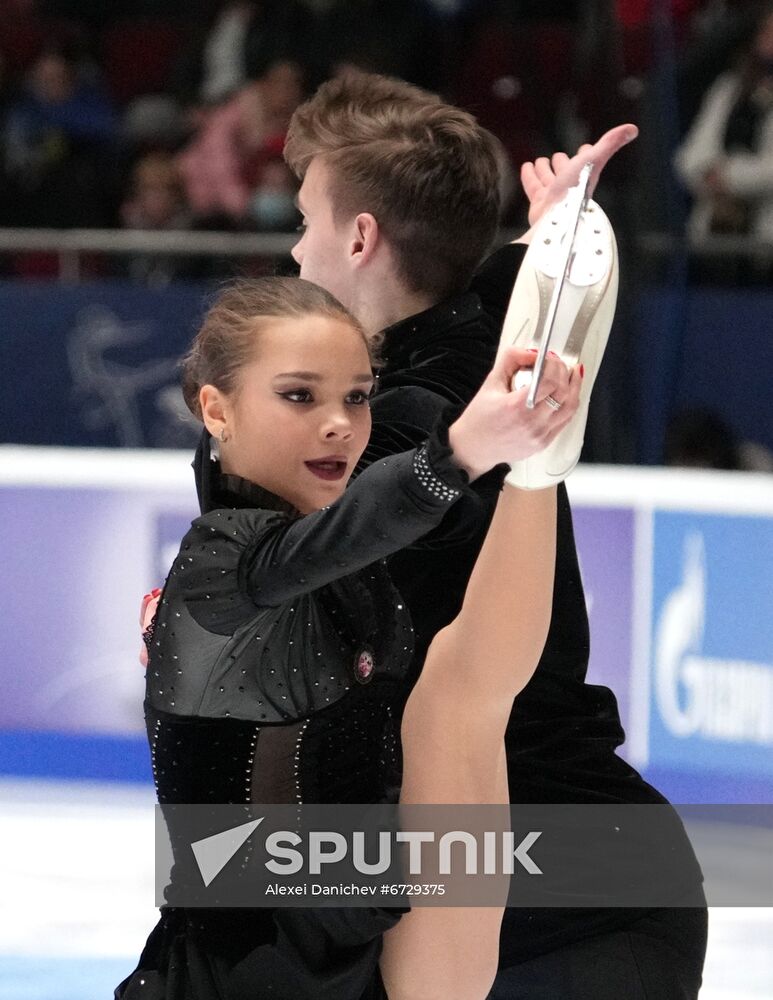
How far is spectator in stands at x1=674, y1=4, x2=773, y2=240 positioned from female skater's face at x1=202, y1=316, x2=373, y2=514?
15.1ft

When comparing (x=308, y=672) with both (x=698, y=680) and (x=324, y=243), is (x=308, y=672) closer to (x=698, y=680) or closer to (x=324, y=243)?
(x=324, y=243)

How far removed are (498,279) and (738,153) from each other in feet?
14.4

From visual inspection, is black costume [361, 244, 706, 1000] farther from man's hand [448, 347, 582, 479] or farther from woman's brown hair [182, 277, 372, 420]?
man's hand [448, 347, 582, 479]

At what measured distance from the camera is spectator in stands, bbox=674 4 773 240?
597 cm

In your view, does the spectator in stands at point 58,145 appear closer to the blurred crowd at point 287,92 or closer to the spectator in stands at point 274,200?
the blurred crowd at point 287,92

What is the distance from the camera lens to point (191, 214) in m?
6.81

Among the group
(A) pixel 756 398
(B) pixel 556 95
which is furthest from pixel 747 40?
(A) pixel 756 398

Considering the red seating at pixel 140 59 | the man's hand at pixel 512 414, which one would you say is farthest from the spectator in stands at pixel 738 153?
the man's hand at pixel 512 414

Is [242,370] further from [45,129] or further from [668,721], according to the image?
[45,129]

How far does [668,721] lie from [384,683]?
284cm

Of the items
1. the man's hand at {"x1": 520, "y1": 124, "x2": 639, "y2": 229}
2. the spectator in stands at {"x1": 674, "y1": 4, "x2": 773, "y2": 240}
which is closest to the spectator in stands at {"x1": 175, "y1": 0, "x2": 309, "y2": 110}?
the spectator in stands at {"x1": 674, "y1": 4, "x2": 773, "y2": 240}

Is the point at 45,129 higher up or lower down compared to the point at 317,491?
higher up

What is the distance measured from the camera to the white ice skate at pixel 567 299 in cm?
140

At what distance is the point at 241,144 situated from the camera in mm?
6887
